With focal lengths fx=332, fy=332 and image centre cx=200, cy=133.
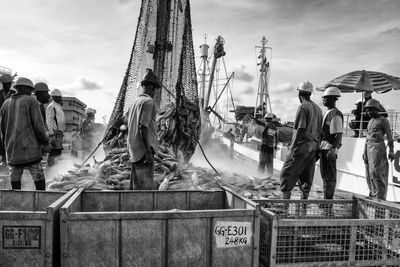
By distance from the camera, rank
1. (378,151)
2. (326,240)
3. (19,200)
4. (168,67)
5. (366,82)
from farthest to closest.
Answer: (366,82), (168,67), (378,151), (19,200), (326,240)

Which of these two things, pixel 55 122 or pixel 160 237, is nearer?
pixel 160 237

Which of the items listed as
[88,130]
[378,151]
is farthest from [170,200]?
[88,130]

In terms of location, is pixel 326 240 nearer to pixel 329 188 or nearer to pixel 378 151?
pixel 329 188

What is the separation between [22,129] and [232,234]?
3630 millimetres

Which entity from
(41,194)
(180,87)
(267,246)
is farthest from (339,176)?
(41,194)

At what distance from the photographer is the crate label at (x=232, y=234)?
2643mm

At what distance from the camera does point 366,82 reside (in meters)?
11.3

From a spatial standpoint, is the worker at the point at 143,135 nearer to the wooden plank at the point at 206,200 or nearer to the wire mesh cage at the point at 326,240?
the wooden plank at the point at 206,200

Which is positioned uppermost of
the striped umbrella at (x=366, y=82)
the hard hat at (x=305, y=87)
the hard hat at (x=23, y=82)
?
the striped umbrella at (x=366, y=82)

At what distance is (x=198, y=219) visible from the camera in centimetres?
260

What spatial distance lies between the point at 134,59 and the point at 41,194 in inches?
260

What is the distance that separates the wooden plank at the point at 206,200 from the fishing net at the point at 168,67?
5.17 meters

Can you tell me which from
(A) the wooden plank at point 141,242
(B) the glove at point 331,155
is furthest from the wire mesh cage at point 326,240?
(B) the glove at point 331,155

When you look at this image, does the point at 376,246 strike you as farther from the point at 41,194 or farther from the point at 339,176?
the point at 339,176
